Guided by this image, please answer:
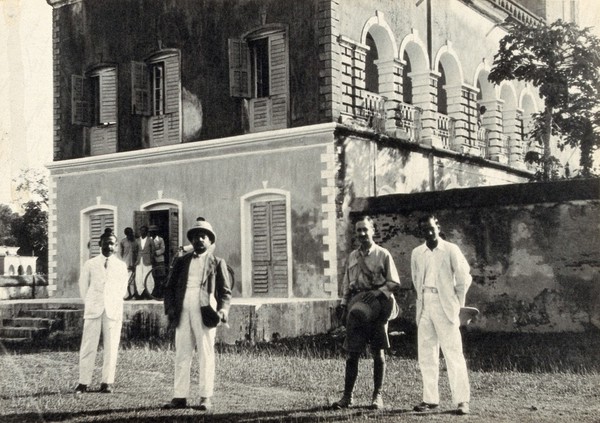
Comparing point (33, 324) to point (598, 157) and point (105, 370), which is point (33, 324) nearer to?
point (105, 370)

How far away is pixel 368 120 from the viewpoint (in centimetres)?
1683

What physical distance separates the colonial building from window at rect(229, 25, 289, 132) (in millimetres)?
29

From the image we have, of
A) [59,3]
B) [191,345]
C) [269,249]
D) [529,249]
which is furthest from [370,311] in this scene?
[59,3]

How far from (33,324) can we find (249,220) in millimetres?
4638

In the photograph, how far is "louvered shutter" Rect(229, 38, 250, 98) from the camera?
16641mm

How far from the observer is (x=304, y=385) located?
941 centimetres

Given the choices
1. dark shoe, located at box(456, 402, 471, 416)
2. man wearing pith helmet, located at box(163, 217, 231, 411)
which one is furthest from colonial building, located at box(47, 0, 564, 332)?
dark shoe, located at box(456, 402, 471, 416)

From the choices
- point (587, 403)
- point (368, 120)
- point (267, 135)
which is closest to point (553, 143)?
point (368, 120)

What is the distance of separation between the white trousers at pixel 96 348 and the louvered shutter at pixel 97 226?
399 inches

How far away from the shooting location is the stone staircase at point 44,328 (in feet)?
50.1

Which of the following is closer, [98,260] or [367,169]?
[98,260]

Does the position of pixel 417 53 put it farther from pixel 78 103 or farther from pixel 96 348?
pixel 96 348

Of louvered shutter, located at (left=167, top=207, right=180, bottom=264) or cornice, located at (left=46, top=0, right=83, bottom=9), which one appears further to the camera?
cornice, located at (left=46, top=0, right=83, bottom=9)

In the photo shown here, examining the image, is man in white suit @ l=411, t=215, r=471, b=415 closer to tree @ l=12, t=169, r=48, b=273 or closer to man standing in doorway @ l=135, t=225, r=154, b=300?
man standing in doorway @ l=135, t=225, r=154, b=300
